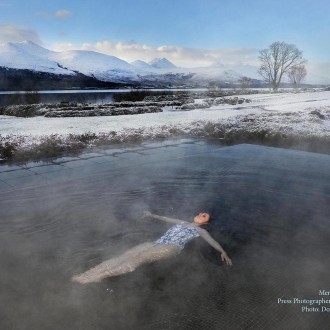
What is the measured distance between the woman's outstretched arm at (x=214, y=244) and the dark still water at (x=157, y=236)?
0.12 m

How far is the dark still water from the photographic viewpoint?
3.94 m

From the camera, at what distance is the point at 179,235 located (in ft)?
19.3

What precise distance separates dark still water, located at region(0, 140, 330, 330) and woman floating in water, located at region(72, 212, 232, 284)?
0.13 meters

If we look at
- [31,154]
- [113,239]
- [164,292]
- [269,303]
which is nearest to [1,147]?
[31,154]

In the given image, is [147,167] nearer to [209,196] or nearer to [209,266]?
[209,196]

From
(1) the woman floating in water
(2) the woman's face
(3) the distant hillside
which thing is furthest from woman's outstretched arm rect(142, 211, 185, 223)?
(3) the distant hillside

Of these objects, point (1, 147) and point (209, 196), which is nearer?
point (209, 196)

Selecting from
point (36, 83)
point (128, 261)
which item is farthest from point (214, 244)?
point (36, 83)

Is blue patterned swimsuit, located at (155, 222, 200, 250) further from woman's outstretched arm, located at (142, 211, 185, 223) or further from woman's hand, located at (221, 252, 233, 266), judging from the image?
woman's hand, located at (221, 252, 233, 266)

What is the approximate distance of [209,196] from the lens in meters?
7.82

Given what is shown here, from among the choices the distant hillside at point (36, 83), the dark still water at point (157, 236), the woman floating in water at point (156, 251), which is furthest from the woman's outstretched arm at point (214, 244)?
the distant hillside at point (36, 83)

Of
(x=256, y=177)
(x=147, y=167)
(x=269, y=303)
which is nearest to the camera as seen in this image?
(x=269, y=303)

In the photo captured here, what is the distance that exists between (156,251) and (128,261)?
0.58 m

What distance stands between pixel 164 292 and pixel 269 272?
65.7 inches
